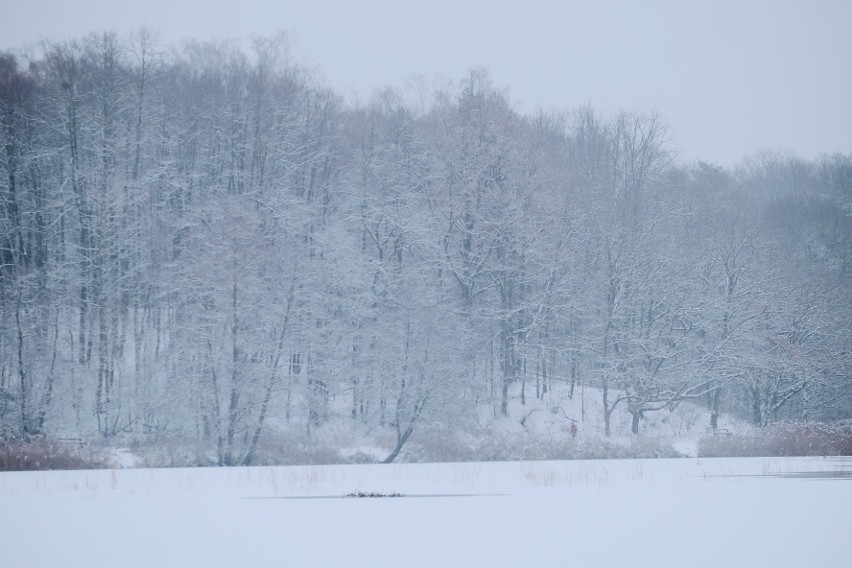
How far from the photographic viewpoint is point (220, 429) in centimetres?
3166

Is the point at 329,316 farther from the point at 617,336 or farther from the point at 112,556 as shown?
the point at 112,556

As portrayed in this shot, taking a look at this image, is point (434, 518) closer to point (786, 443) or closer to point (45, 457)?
point (45, 457)

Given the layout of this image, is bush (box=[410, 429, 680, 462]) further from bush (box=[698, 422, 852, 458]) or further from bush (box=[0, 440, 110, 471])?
bush (box=[0, 440, 110, 471])

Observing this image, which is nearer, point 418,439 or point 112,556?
point 112,556

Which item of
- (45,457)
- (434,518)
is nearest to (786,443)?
(434,518)

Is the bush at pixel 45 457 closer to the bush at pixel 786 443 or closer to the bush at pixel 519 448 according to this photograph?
the bush at pixel 519 448

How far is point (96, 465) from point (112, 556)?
17.1 meters

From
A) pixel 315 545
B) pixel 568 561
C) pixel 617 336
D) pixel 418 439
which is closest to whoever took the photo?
pixel 568 561

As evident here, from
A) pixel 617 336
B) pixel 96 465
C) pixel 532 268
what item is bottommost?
pixel 96 465

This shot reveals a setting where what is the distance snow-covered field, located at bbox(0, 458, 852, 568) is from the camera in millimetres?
12859

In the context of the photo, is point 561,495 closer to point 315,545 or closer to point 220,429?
point 315,545

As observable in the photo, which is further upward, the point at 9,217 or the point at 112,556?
the point at 9,217

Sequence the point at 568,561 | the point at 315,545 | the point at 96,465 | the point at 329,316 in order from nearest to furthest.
Answer: the point at 568,561, the point at 315,545, the point at 96,465, the point at 329,316

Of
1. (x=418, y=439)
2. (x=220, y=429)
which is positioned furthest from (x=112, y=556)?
(x=418, y=439)
